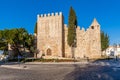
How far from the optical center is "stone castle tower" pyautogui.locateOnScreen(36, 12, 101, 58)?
51.1 meters

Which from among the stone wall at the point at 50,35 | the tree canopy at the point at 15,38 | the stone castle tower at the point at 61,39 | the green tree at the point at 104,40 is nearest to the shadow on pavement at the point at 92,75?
the stone castle tower at the point at 61,39

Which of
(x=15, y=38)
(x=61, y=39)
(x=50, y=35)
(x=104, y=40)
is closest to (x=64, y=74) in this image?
(x=61, y=39)

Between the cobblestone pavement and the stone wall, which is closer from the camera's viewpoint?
the cobblestone pavement

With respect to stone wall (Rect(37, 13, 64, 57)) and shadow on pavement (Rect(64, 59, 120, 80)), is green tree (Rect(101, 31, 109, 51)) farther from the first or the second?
shadow on pavement (Rect(64, 59, 120, 80))

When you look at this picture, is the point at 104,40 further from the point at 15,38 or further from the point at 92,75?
the point at 92,75

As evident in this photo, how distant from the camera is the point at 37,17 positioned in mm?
54750

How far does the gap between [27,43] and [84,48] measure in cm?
1483

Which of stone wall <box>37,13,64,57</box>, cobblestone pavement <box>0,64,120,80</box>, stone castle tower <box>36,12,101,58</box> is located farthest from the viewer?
stone wall <box>37,13,64,57</box>

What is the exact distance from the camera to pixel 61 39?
51.2 meters

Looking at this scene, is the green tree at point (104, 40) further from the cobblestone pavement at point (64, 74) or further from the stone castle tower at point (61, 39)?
the cobblestone pavement at point (64, 74)

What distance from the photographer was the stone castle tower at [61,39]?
51125mm

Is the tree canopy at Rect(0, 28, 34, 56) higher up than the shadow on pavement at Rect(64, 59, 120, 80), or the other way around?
the tree canopy at Rect(0, 28, 34, 56)

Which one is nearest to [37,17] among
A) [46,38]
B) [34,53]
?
[46,38]

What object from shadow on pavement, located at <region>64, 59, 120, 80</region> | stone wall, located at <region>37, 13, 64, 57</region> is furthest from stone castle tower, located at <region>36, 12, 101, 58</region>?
shadow on pavement, located at <region>64, 59, 120, 80</region>
